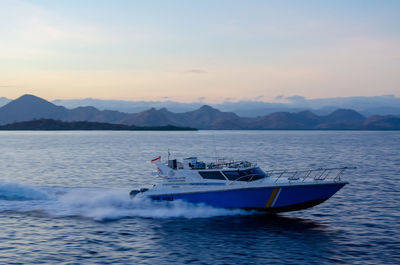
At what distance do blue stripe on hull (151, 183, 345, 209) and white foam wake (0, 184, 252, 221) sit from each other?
14.0 inches

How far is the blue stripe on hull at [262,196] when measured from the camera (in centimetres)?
1809

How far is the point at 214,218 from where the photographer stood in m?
18.2

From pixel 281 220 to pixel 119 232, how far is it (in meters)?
7.80

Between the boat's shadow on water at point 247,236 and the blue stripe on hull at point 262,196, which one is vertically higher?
the blue stripe on hull at point 262,196

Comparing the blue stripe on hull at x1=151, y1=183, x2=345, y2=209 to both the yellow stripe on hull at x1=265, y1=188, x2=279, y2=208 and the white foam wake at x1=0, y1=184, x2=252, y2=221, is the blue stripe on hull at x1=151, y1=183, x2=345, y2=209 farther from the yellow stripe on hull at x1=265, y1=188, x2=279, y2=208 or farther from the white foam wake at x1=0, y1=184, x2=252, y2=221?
the white foam wake at x1=0, y1=184, x2=252, y2=221

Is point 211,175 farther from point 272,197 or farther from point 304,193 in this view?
point 304,193

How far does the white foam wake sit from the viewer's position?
18.7 m

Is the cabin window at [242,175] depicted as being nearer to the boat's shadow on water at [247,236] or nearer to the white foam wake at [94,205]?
the white foam wake at [94,205]

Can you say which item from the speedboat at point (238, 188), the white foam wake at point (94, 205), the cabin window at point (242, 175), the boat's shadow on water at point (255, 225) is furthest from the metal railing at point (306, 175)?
the white foam wake at point (94, 205)

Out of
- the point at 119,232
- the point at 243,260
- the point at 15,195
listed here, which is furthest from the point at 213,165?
the point at 15,195

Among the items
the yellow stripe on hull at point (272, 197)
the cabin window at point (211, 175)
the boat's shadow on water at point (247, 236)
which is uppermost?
the cabin window at point (211, 175)

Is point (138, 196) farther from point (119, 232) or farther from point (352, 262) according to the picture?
point (352, 262)

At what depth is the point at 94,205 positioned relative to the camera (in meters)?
20.4

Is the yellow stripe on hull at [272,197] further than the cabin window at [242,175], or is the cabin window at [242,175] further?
the cabin window at [242,175]
